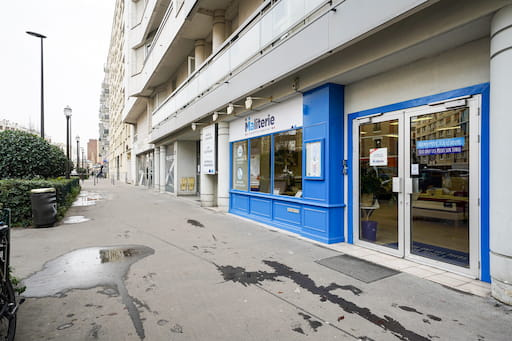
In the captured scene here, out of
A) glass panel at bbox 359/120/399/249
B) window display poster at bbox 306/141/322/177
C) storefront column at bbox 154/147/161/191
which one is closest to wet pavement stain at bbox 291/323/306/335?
glass panel at bbox 359/120/399/249

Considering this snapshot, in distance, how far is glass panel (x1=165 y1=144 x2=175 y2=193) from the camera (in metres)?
19.7

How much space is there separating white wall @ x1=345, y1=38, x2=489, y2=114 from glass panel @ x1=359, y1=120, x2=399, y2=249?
1.68ft

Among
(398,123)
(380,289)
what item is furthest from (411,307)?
(398,123)

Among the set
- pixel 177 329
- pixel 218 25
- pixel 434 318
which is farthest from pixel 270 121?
pixel 177 329

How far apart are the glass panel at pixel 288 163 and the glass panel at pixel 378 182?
173 cm

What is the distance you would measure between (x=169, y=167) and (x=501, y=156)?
19.1 metres

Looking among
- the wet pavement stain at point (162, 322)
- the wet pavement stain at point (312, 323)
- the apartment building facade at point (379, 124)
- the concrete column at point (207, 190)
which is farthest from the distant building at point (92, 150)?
the wet pavement stain at point (312, 323)

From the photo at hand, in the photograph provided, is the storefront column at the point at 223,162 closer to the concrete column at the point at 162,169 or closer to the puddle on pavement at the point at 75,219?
the puddle on pavement at the point at 75,219

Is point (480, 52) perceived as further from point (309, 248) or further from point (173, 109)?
point (173, 109)

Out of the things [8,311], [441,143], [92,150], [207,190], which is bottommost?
[8,311]

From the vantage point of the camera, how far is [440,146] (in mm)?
4738

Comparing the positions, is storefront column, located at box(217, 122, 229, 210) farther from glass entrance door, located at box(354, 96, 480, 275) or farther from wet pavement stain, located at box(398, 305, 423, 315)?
wet pavement stain, located at box(398, 305, 423, 315)

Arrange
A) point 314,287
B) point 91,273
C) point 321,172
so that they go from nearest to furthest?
point 314,287 < point 91,273 < point 321,172

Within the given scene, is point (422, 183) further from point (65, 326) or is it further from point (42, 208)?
point (42, 208)
